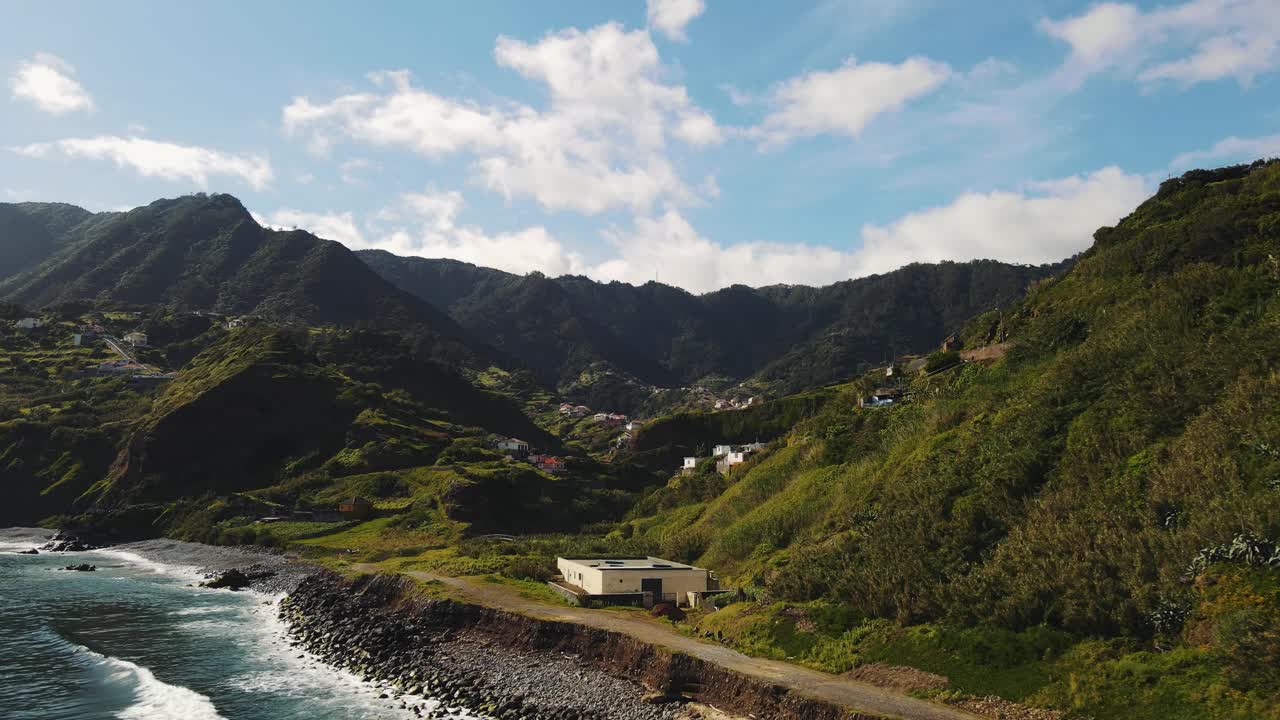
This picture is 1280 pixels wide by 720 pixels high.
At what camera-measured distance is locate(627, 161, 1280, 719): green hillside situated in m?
25.1

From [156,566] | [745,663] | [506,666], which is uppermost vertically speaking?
[745,663]

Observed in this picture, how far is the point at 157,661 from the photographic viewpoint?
4531cm

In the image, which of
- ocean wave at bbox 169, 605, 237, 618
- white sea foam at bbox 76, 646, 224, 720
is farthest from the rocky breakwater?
ocean wave at bbox 169, 605, 237, 618

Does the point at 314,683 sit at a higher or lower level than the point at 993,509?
lower

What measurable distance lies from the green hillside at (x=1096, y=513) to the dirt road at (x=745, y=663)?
1.95 metres

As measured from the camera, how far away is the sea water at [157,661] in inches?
1428

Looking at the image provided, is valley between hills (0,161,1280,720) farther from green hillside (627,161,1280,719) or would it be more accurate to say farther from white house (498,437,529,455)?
white house (498,437,529,455)

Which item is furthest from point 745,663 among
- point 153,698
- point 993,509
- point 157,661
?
point 157,661

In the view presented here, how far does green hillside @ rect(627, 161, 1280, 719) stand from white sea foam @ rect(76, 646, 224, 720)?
81.0 ft

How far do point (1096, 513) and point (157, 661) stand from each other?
48173 millimetres

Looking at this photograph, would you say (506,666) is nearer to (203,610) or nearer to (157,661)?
(157,661)

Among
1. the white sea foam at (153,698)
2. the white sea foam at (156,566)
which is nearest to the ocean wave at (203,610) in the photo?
the white sea foam at (153,698)

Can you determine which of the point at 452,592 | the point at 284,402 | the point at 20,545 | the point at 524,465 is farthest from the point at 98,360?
the point at 452,592

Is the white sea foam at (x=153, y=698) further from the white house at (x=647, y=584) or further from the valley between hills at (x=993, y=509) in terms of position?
the white house at (x=647, y=584)
